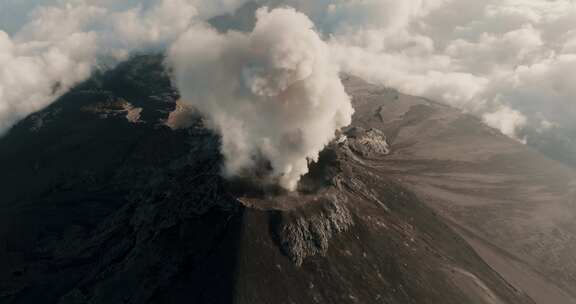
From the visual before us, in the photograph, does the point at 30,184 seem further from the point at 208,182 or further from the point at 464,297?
the point at 464,297

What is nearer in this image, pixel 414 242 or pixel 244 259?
pixel 244 259

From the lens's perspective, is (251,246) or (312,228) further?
(312,228)

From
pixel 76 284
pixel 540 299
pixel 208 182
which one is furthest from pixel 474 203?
pixel 76 284

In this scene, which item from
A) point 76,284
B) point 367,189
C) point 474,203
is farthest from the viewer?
point 474,203

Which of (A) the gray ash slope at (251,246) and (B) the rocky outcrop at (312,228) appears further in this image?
(B) the rocky outcrop at (312,228)

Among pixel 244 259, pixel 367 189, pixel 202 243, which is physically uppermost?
pixel 367 189

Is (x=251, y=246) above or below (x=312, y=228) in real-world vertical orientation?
below

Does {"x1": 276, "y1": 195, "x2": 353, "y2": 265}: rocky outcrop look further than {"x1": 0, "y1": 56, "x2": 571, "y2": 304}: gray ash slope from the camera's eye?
Yes

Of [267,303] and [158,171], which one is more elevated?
[158,171]

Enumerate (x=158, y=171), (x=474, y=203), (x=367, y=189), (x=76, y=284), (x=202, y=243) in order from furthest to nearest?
(x=474, y=203) → (x=158, y=171) → (x=367, y=189) → (x=76, y=284) → (x=202, y=243)

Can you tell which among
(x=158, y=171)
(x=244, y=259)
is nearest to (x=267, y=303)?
(x=244, y=259)
